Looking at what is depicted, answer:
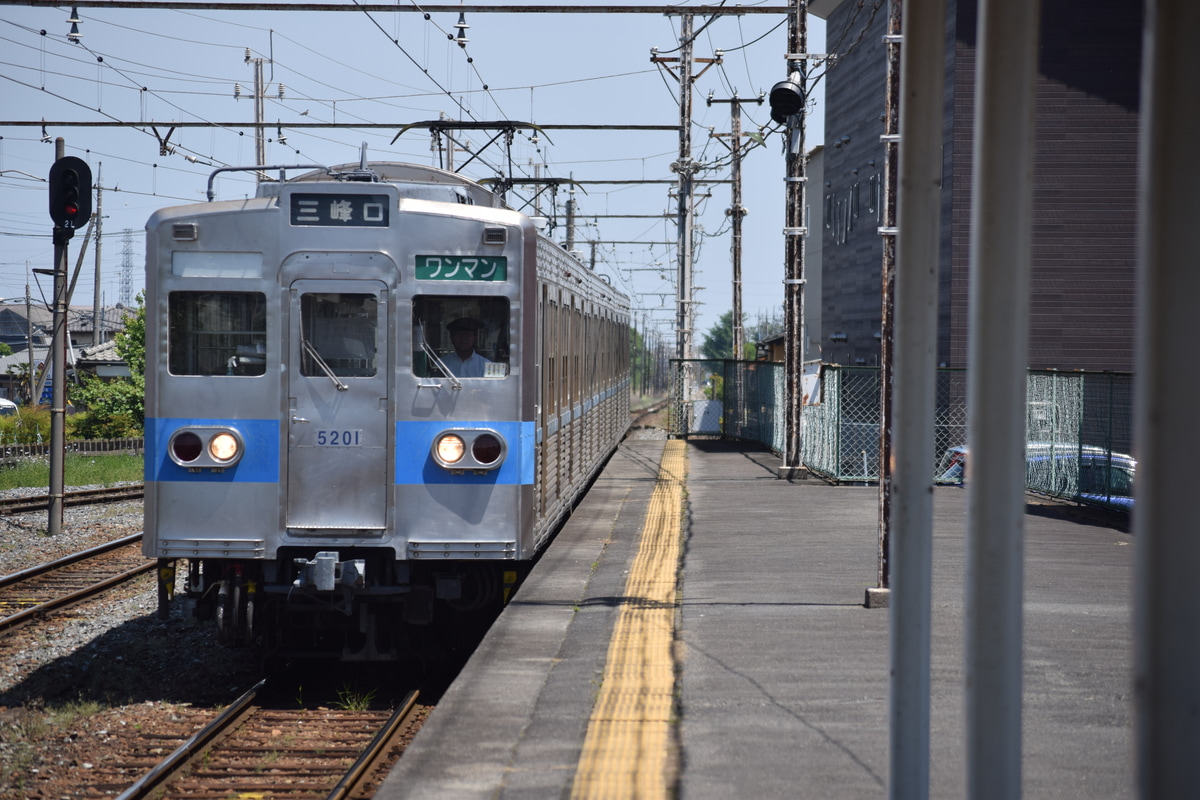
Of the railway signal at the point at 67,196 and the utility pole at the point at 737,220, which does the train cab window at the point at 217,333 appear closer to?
the railway signal at the point at 67,196

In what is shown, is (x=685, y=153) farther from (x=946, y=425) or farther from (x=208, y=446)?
(x=208, y=446)

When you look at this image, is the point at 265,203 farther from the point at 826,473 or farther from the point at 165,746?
the point at 826,473

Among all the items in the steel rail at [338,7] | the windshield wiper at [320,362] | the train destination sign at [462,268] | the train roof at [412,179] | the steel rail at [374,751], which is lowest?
the steel rail at [374,751]

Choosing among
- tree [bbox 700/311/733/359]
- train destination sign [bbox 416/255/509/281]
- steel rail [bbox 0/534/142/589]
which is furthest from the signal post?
tree [bbox 700/311/733/359]

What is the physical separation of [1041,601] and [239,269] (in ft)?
18.4

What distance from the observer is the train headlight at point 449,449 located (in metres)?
7.40

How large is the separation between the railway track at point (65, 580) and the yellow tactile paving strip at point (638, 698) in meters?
4.70

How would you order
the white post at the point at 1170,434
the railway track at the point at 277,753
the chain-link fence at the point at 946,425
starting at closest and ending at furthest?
the white post at the point at 1170,434
the railway track at the point at 277,753
the chain-link fence at the point at 946,425

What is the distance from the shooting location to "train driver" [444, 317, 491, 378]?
24.6 ft

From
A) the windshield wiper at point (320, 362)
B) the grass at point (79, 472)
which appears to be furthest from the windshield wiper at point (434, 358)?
the grass at point (79, 472)

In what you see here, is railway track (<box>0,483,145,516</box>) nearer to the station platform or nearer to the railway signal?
the railway signal

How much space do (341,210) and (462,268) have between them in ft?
2.64

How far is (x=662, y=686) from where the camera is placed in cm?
607

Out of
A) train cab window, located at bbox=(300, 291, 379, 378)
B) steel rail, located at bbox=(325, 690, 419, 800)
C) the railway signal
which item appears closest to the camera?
steel rail, located at bbox=(325, 690, 419, 800)
